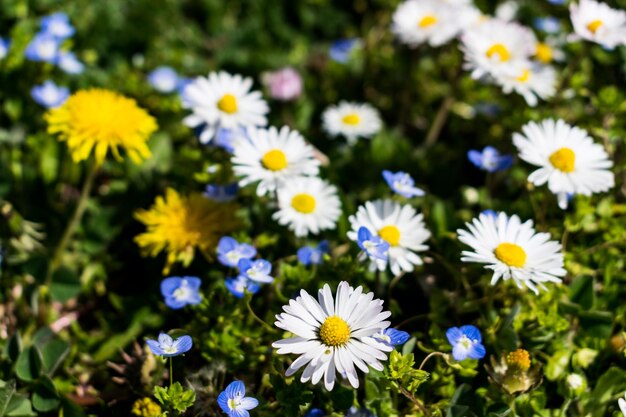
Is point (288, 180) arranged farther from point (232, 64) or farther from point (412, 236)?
point (232, 64)

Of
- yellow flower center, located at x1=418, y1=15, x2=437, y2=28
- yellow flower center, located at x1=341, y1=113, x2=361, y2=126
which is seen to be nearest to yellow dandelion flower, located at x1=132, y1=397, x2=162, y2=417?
yellow flower center, located at x1=341, y1=113, x2=361, y2=126

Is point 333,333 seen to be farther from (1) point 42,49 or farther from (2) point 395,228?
(1) point 42,49

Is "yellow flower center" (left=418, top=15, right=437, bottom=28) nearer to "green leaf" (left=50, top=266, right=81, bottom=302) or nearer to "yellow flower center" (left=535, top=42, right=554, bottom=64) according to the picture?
"yellow flower center" (left=535, top=42, right=554, bottom=64)

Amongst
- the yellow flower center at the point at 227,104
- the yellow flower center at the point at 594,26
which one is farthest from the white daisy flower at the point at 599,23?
the yellow flower center at the point at 227,104

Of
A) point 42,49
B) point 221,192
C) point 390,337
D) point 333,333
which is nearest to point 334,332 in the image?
point 333,333

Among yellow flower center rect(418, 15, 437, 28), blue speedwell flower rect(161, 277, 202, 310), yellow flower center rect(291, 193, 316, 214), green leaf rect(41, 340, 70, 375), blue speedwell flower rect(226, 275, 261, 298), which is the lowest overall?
green leaf rect(41, 340, 70, 375)
